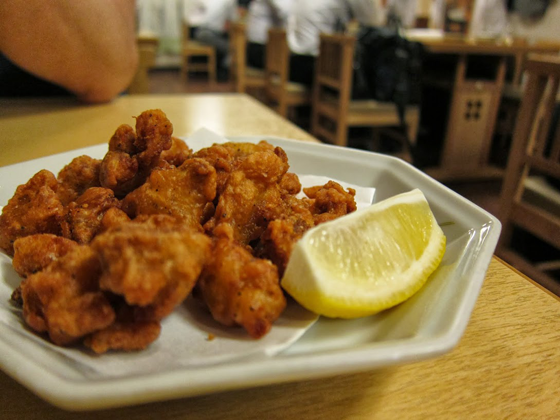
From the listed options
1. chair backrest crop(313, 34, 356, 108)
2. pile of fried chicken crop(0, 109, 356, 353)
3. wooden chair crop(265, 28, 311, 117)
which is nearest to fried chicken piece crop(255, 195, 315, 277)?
pile of fried chicken crop(0, 109, 356, 353)

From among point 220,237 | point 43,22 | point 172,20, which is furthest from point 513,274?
point 172,20

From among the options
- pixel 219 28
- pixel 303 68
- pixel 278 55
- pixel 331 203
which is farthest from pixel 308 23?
pixel 219 28

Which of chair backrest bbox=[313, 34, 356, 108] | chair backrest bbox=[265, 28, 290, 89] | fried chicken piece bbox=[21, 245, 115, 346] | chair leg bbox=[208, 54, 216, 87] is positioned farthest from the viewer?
chair leg bbox=[208, 54, 216, 87]

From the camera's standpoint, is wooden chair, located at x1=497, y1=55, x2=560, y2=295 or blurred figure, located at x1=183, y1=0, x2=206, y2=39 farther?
blurred figure, located at x1=183, y1=0, x2=206, y2=39

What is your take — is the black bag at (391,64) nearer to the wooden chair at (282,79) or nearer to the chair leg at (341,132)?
the chair leg at (341,132)

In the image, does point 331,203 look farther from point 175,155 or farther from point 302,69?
point 302,69

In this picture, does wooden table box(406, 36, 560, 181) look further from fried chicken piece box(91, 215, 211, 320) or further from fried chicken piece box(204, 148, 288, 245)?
fried chicken piece box(91, 215, 211, 320)

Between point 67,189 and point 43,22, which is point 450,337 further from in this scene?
point 43,22
